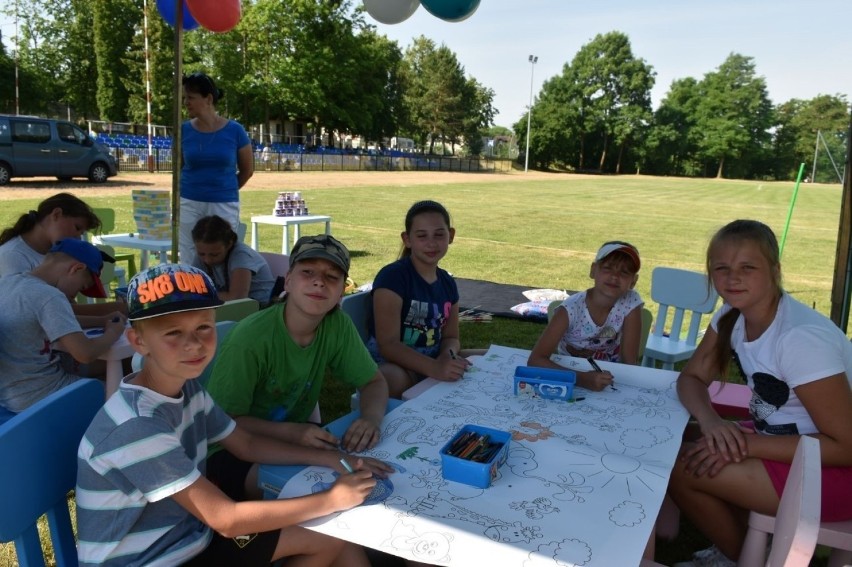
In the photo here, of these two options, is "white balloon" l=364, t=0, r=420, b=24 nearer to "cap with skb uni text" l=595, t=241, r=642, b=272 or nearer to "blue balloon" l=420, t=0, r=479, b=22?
"blue balloon" l=420, t=0, r=479, b=22

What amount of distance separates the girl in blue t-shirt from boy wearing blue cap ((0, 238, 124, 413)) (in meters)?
1.20

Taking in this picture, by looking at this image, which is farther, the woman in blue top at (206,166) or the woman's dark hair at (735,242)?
the woman in blue top at (206,166)

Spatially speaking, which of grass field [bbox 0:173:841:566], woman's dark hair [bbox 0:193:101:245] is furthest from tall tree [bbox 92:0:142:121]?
woman's dark hair [bbox 0:193:101:245]

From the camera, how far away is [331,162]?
37000 millimetres

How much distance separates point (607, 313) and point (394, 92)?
189ft

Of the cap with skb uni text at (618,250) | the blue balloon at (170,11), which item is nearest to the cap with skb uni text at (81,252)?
the cap with skb uni text at (618,250)

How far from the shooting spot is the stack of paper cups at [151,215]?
19.4ft

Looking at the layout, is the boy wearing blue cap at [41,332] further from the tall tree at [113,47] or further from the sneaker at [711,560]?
the tall tree at [113,47]

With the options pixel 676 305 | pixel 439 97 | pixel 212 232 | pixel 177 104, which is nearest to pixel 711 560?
pixel 676 305

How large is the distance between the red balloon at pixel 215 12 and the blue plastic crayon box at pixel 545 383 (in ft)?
12.9

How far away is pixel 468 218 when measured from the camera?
16.4 m

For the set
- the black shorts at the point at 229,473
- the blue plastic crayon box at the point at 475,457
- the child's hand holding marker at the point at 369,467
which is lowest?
the black shorts at the point at 229,473

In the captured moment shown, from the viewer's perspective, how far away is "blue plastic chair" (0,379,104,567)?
51.7 inches

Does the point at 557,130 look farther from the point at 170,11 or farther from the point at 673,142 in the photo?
the point at 170,11
